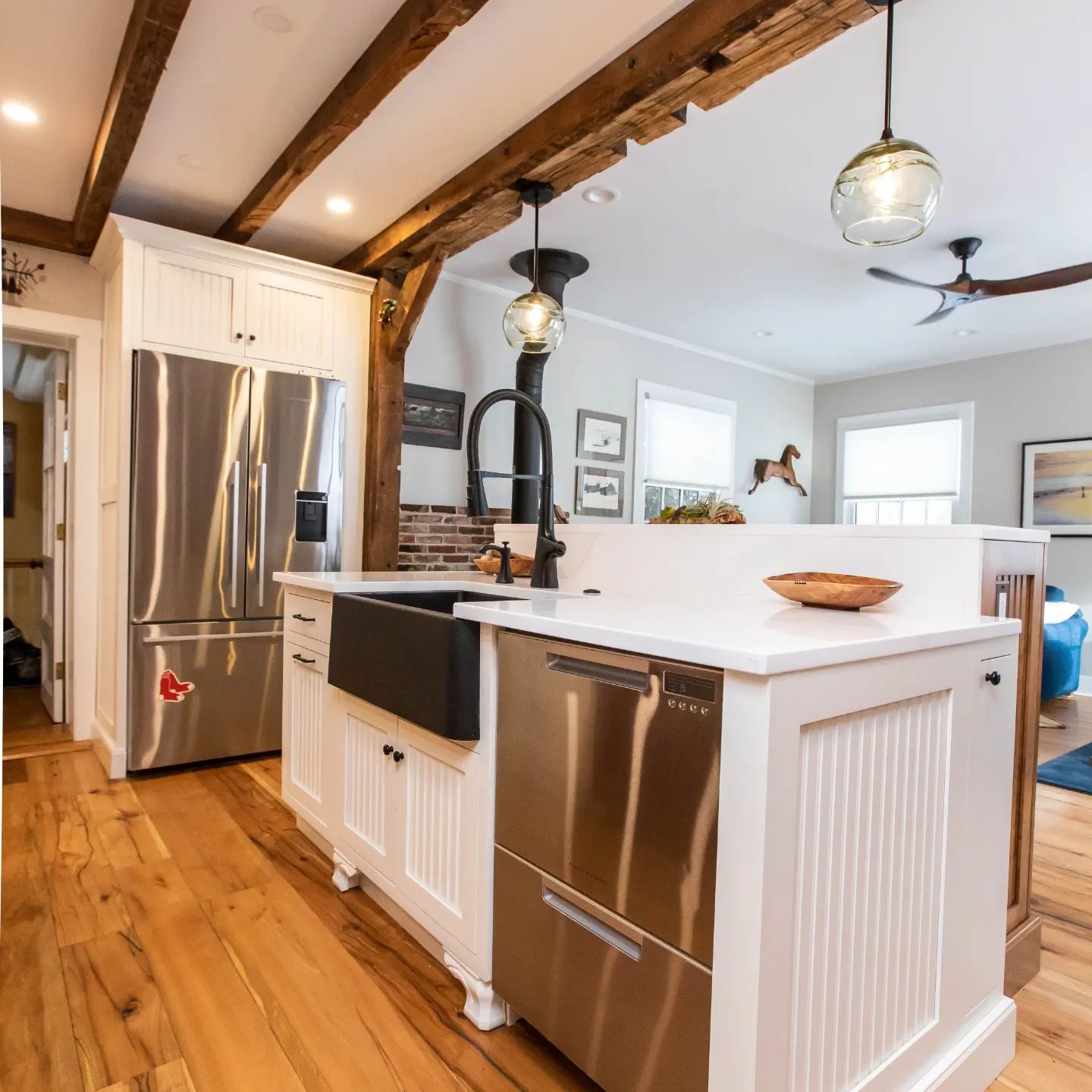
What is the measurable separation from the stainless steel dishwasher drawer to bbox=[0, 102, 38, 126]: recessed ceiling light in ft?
9.73

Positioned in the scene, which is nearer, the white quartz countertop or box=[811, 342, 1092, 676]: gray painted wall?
the white quartz countertop

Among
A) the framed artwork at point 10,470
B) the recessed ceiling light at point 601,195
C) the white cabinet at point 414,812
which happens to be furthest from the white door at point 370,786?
the framed artwork at point 10,470

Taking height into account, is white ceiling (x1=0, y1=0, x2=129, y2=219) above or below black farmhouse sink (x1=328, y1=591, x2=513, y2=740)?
above

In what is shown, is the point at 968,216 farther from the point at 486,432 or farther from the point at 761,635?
the point at 761,635

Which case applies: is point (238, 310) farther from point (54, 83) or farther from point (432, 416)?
point (432, 416)

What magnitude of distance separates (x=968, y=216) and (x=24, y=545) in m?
6.45

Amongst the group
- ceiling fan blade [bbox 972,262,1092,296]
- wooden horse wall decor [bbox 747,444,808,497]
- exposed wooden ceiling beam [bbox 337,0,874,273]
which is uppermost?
exposed wooden ceiling beam [bbox 337,0,874,273]

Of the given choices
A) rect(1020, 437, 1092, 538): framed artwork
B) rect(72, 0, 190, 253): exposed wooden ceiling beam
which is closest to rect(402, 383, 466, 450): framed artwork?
rect(72, 0, 190, 253): exposed wooden ceiling beam

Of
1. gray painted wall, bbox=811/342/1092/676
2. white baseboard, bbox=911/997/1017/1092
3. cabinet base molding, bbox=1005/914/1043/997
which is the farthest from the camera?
gray painted wall, bbox=811/342/1092/676

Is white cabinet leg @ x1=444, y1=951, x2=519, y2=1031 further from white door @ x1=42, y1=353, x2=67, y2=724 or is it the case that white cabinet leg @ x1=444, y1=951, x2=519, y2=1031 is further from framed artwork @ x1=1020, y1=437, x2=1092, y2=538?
framed artwork @ x1=1020, y1=437, x2=1092, y2=538

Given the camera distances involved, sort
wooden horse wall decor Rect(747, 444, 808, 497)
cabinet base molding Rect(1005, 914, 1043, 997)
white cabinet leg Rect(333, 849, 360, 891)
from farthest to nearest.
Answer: wooden horse wall decor Rect(747, 444, 808, 497), white cabinet leg Rect(333, 849, 360, 891), cabinet base molding Rect(1005, 914, 1043, 997)

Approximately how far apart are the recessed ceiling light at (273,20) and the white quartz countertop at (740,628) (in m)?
1.84

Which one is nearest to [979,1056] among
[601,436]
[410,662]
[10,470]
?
[410,662]

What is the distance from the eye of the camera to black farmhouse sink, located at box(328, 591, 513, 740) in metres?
1.47
